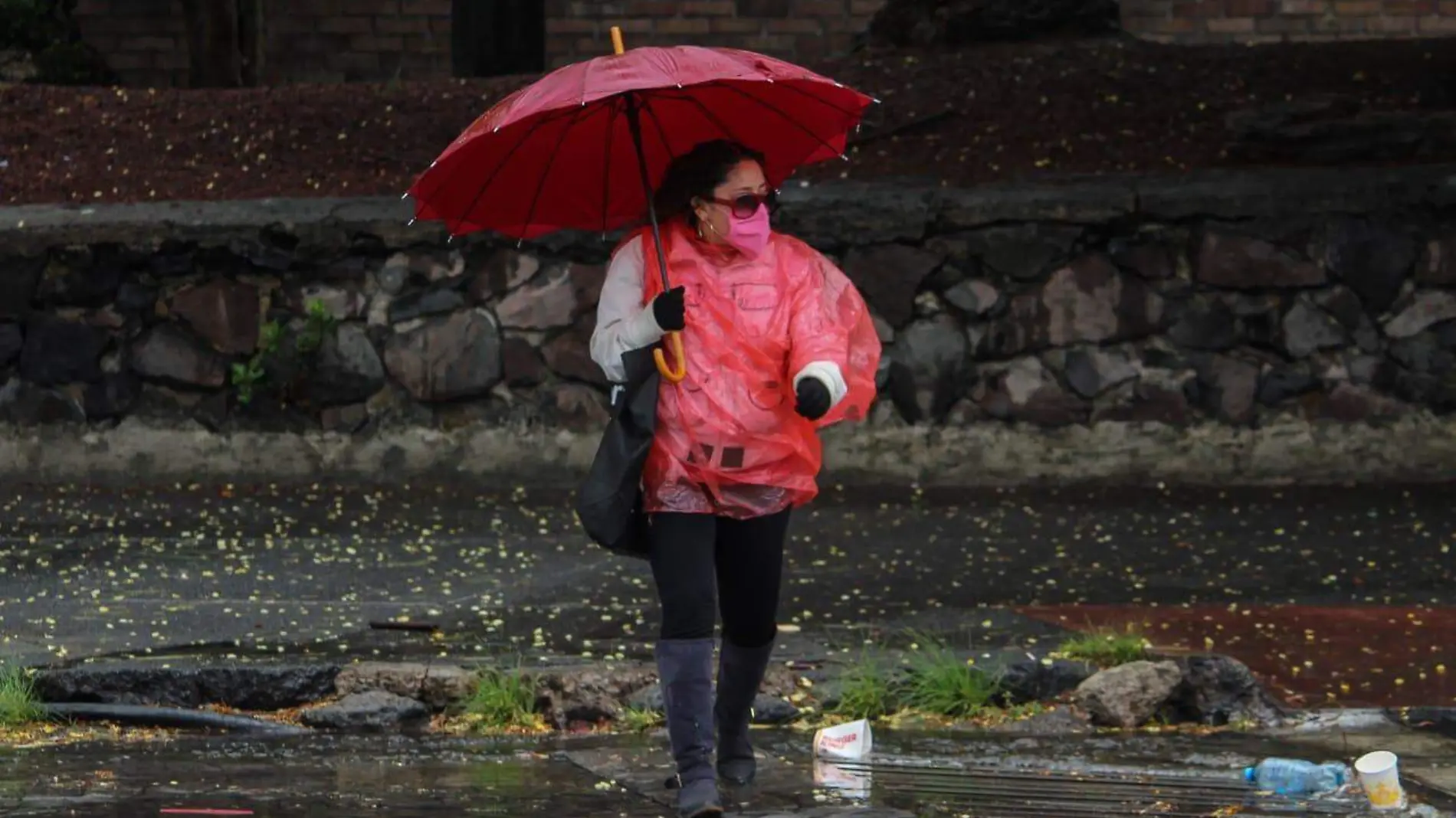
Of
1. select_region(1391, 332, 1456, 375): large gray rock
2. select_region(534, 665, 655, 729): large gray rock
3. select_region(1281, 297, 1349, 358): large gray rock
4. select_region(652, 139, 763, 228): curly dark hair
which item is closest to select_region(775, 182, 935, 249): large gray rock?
select_region(1281, 297, 1349, 358): large gray rock

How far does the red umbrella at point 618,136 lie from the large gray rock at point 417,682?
61.5 inches

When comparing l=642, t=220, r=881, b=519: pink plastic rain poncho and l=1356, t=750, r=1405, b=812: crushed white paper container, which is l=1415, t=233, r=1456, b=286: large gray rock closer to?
l=1356, t=750, r=1405, b=812: crushed white paper container

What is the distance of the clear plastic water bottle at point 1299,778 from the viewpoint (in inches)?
234

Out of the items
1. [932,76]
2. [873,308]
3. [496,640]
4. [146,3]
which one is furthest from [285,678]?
[146,3]

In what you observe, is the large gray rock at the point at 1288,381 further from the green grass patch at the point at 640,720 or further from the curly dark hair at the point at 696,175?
the curly dark hair at the point at 696,175

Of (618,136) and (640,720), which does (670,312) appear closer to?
(618,136)

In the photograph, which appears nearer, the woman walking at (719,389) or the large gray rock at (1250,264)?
the woman walking at (719,389)

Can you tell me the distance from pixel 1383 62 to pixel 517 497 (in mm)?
5654

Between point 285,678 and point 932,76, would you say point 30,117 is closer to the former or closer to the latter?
point 932,76

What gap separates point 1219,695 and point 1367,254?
15.9 ft

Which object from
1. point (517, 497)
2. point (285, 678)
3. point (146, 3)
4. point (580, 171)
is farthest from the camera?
point (146, 3)

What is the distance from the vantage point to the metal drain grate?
5.68 m

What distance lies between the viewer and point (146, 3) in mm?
17734

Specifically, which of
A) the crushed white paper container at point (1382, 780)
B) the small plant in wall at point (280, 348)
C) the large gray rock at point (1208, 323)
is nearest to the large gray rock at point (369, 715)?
the crushed white paper container at point (1382, 780)
